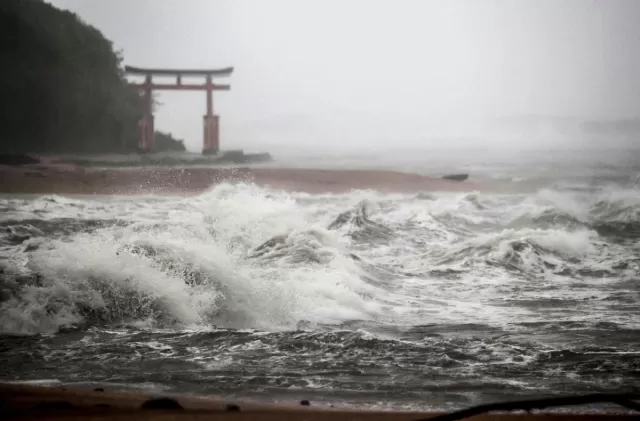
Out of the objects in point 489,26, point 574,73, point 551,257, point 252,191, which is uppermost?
point 489,26

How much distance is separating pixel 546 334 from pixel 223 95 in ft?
5.50

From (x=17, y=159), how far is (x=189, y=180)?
0.75 m

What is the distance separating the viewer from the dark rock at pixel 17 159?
9.15 feet

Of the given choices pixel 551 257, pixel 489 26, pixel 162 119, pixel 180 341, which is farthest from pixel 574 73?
pixel 180 341

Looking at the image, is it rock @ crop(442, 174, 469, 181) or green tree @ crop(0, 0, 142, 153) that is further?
rock @ crop(442, 174, 469, 181)

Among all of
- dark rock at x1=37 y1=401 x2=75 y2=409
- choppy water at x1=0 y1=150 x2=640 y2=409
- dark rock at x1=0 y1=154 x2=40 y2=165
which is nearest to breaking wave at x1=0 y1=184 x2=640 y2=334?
choppy water at x1=0 y1=150 x2=640 y2=409

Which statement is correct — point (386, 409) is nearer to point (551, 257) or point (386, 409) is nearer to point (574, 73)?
point (551, 257)

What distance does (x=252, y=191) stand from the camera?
295cm

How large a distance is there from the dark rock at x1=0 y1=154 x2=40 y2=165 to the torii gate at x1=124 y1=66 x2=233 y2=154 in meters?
0.47

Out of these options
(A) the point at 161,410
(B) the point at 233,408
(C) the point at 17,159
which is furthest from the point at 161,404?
(C) the point at 17,159

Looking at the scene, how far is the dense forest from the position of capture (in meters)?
2.81

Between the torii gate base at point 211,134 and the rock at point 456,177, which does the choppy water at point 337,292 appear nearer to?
the rock at point 456,177

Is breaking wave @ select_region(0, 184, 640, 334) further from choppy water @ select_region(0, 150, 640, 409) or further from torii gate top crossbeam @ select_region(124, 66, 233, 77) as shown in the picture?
torii gate top crossbeam @ select_region(124, 66, 233, 77)

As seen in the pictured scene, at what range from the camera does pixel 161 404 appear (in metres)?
1.47
